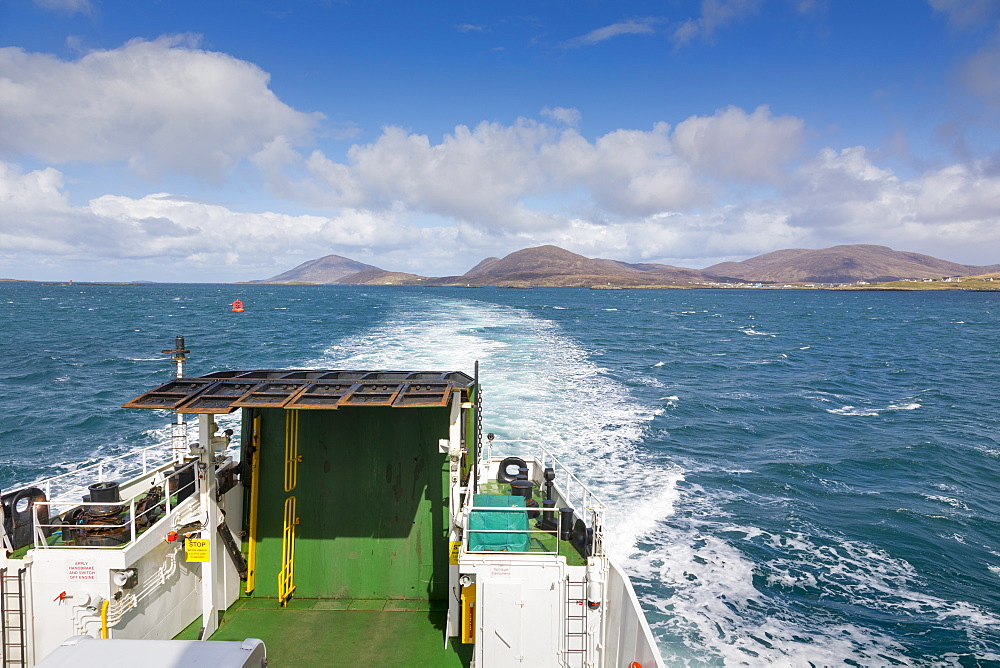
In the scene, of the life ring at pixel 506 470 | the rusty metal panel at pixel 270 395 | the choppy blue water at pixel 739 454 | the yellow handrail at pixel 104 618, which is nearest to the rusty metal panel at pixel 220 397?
the rusty metal panel at pixel 270 395

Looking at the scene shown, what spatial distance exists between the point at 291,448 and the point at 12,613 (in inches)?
177

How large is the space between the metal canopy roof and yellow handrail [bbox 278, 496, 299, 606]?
8.85 ft

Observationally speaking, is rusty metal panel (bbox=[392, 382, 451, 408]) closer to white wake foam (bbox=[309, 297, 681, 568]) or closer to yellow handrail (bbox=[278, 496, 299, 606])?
yellow handrail (bbox=[278, 496, 299, 606])

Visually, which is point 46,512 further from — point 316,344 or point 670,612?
point 316,344

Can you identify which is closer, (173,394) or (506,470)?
(173,394)

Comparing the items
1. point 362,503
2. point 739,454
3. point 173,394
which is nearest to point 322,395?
point 173,394

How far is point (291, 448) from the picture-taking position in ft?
36.1

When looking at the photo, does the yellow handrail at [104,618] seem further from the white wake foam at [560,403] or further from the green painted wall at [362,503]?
the white wake foam at [560,403]

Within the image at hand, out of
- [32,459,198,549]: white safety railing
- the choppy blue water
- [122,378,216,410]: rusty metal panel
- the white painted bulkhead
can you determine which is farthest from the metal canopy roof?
the choppy blue water

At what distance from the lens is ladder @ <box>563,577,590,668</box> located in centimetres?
872

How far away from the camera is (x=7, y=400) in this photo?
33.9 metres

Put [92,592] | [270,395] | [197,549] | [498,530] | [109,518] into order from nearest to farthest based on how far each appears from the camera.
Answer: [92,592] < [109,518] < [498,530] < [270,395] < [197,549]

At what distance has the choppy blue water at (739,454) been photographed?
1445cm

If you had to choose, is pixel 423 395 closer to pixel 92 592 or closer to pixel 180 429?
pixel 180 429
